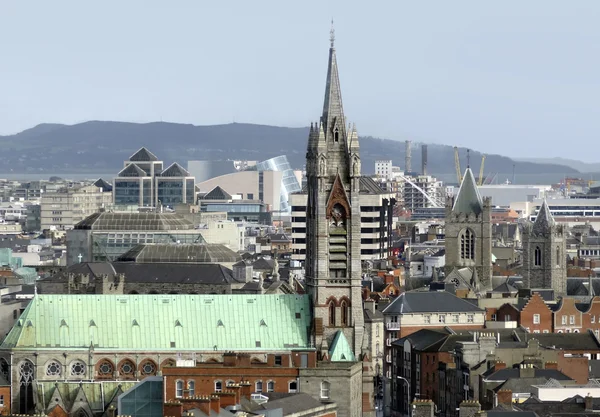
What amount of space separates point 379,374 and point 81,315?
4043 cm

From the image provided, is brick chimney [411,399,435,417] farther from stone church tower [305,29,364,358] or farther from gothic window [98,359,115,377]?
gothic window [98,359,115,377]

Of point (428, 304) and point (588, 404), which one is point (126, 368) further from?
point (428, 304)

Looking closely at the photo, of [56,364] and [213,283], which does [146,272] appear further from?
[56,364]

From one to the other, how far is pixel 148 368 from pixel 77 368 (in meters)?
3.98

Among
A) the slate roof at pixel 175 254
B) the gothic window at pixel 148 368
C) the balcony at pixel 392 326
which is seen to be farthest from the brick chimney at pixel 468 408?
the slate roof at pixel 175 254

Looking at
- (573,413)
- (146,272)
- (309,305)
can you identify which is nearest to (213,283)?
(146,272)

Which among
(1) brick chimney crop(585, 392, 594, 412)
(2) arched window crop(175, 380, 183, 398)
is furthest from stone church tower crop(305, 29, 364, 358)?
(1) brick chimney crop(585, 392, 594, 412)

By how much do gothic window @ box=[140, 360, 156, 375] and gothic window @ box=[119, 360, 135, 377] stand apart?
22.2 inches

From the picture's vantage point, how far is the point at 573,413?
100m

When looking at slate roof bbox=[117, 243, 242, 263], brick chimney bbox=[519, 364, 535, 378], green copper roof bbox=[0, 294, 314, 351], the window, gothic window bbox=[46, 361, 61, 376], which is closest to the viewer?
brick chimney bbox=[519, 364, 535, 378]

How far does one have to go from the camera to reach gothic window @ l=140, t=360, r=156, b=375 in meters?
129

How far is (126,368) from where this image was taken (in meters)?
129

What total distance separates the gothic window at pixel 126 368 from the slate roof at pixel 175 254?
59.0m

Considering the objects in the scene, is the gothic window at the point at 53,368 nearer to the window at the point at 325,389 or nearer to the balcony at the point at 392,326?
the window at the point at 325,389
